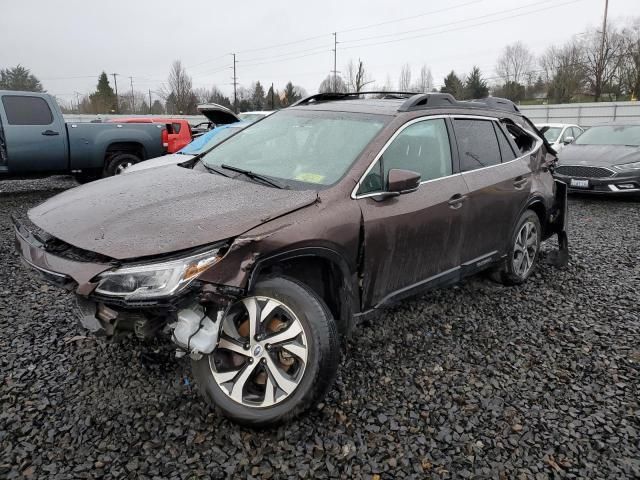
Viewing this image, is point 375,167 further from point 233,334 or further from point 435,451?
point 435,451

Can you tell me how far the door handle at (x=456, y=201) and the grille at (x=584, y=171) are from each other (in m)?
7.17

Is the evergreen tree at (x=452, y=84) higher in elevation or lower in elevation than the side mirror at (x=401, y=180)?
higher

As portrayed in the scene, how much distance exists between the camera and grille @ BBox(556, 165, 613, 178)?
9305 millimetres

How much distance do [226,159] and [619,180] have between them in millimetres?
8417

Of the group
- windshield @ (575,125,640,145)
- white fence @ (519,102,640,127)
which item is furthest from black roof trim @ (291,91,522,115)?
white fence @ (519,102,640,127)

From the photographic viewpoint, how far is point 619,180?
9148 mm

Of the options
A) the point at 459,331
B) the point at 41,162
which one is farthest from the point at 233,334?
the point at 41,162

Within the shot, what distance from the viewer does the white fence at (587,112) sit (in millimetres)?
29953

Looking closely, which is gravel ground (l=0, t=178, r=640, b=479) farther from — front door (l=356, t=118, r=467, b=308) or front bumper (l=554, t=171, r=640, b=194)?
front bumper (l=554, t=171, r=640, b=194)

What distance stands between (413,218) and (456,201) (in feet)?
1.79

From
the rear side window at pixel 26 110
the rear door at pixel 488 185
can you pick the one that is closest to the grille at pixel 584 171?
the rear door at pixel 488 185

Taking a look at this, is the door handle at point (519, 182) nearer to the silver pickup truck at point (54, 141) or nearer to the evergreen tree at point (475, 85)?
the silver pickup truck at point (54, 141)

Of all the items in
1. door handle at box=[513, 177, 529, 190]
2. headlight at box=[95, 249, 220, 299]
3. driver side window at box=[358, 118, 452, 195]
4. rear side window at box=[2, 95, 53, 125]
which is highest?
rear side window at box=[2, 95, 53, 125]

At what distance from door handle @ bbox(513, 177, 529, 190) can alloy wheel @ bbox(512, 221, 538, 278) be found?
0.42m
